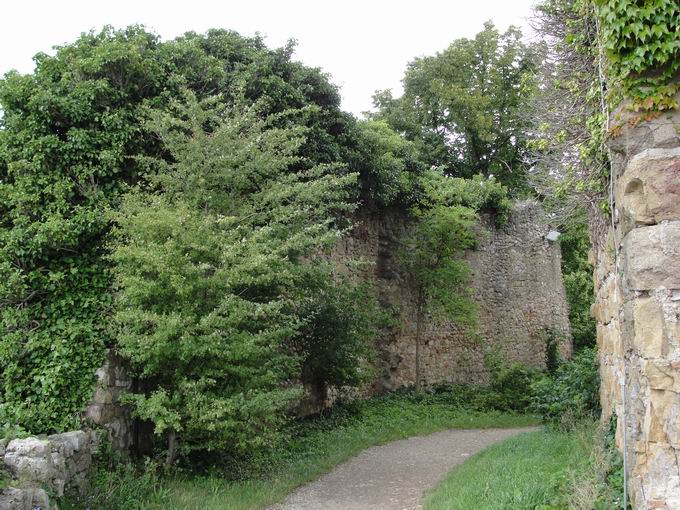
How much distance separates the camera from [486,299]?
18.3 m

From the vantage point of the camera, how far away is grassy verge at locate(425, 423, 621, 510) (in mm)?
4766

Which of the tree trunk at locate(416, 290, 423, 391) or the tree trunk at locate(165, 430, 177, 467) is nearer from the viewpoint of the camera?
the tree trunk at locate(165, 430, 177, 467)

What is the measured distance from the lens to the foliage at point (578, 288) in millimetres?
22156

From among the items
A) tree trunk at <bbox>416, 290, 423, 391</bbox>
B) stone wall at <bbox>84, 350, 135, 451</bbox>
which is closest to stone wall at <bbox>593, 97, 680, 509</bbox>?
stone wall at <bbox>84, 350, 135, 451</bbox>

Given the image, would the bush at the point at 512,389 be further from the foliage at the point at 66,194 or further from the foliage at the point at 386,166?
the foliage at the point at 66,194

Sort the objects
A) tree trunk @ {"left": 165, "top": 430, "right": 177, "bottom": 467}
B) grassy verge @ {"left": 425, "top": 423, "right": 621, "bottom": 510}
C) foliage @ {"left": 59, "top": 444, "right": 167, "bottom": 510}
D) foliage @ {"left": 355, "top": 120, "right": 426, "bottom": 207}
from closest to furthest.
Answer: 1. grassy verge @ {"left": 425, "top": 423, "right": 621, "bottom": 510}
2. foliage @ {"left": 59, "top": 444, "right": 167, "bottom": 510}
3. tree trunk @ {"left": 165, "top": 430, "right": 177, "bottom": 467}
4. foliage @ {"left": 355, "top": 120, "right": 426, "bottom": 207}

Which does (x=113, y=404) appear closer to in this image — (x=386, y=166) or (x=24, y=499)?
(x=24, y=499)

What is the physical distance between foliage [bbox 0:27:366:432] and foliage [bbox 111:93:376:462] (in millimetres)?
436

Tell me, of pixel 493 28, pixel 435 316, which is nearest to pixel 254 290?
pixel 435 316

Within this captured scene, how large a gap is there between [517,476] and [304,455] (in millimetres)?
3364

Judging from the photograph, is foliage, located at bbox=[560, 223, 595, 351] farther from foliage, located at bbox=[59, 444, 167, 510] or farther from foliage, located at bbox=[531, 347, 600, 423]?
foliage, located at bbox=[59, 444, 167, 510]

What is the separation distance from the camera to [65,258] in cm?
766

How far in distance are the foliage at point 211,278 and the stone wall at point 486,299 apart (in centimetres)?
614

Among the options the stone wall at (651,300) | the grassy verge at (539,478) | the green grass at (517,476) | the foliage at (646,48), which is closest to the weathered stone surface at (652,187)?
the stone wall at (651,300)
